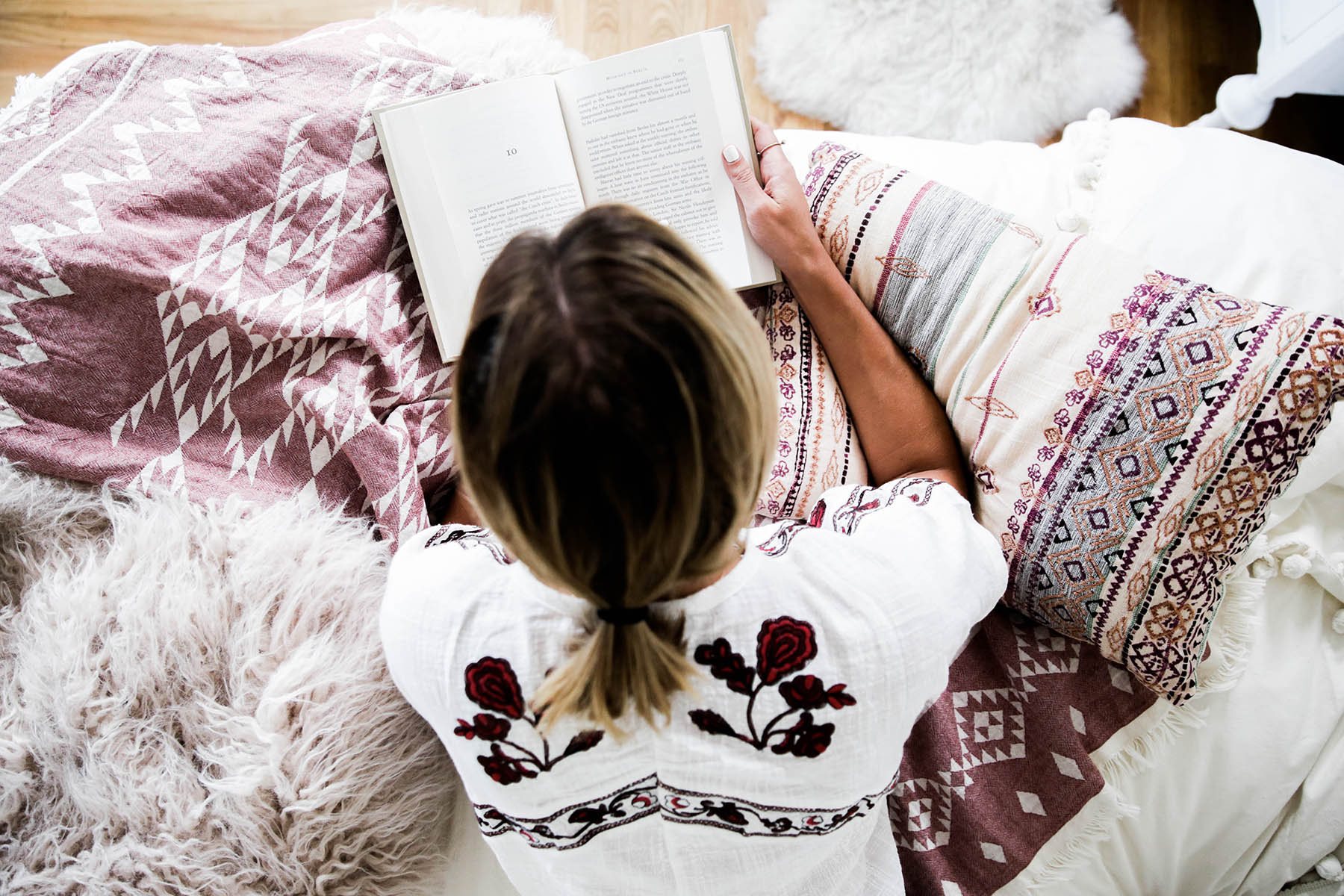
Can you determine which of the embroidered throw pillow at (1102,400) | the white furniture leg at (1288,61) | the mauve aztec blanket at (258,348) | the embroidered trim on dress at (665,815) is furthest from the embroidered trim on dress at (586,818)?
the white furniture leg at (1288,61)

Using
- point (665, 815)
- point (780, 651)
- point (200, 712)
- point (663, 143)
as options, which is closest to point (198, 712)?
point (200, 712)

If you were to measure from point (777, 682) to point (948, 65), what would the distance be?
123 cm

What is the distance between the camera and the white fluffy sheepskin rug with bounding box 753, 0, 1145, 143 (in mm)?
1370

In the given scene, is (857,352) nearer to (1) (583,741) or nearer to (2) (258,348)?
(1) (583,741)

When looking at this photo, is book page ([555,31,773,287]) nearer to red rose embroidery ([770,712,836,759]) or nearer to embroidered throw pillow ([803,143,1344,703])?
embroidered throw pillow ([803,143,1344,703])

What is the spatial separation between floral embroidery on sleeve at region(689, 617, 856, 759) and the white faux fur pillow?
357 mm

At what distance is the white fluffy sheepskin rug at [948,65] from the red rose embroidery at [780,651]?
3.55 feet

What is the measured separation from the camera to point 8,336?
78 centimetres

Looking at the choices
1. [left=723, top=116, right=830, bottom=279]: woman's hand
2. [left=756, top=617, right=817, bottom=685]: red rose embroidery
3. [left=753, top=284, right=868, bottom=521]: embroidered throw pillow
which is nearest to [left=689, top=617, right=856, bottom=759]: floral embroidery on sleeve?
[left=756, top=617, right=817, bottom=685]: red rose embroidery

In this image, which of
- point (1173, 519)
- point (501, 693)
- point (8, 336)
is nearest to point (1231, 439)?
point (1173, 519)

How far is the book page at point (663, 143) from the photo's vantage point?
90 cm

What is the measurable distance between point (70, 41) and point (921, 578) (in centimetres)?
169

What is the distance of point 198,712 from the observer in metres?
0.74

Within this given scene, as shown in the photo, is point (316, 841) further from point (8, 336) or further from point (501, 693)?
point (8, 336)
